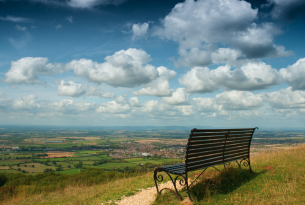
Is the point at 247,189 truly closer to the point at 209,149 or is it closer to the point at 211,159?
the point at 211,159

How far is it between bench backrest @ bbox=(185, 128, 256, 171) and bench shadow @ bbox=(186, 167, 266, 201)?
19.6 inches

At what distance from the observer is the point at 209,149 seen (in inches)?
182

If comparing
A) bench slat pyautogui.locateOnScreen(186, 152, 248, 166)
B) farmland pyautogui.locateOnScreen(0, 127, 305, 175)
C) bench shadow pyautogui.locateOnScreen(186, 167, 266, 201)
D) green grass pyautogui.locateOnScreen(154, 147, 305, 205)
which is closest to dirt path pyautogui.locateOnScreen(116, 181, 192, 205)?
green grass pyautogui.locateOnScreen(154, 147, 305, 205)

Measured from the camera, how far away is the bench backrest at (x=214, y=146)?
415 centimetres

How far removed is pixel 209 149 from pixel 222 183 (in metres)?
1.26

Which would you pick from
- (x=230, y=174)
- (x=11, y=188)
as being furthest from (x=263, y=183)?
(x=11, y=188)

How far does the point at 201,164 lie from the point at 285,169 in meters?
3.28

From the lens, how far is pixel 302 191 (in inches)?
163

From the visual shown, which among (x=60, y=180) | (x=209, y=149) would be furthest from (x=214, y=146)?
(x=60, y=180)

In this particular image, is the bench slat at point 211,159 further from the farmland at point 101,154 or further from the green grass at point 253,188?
the farmland at point 101,154

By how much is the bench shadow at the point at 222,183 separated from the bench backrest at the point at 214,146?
0.50 metres

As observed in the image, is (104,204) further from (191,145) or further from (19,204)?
(19,204)

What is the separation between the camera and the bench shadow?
4446mm

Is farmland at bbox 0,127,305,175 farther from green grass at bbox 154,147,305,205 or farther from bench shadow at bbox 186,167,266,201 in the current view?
green grass at bbox 154,147,305,205
